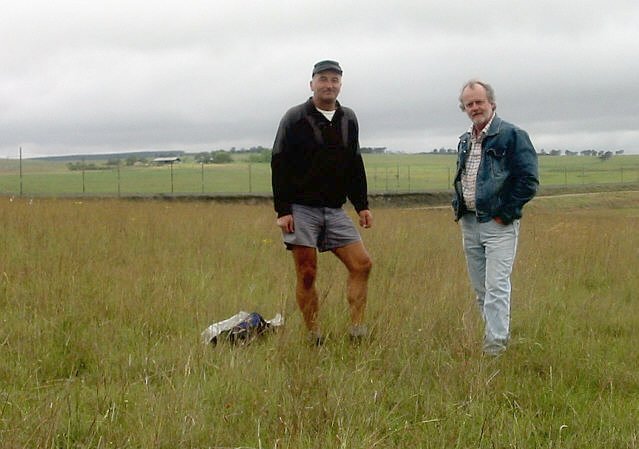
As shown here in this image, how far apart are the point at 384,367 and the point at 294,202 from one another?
1.37m

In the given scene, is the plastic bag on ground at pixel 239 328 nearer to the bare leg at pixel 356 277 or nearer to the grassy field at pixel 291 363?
the grassy field at pixel 291 363

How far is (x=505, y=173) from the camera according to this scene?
4738 mm

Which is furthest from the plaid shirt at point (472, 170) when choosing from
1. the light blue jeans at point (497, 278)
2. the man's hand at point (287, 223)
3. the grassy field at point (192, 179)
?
the grassy field at point (192, 179)

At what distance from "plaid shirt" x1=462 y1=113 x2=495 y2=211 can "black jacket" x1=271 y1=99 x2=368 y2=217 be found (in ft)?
2.74

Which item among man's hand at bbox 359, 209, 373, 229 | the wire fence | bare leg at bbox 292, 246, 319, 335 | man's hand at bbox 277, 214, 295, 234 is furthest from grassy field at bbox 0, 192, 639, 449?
the wire fence

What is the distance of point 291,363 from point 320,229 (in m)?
1.29

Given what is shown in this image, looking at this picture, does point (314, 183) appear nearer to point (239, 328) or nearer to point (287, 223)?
point (287, 223)

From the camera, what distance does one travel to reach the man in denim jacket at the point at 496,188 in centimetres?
470

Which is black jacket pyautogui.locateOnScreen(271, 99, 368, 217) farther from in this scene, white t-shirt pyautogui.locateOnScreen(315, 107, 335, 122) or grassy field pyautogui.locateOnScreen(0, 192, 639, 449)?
grassy field pyautogui.locateOnScreen(0, 192, 639, 449)

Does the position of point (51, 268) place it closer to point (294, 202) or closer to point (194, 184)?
point (294, 202)

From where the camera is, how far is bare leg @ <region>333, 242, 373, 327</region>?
4.94 metres

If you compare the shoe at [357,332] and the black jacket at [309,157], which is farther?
the black jacket at [309,157]

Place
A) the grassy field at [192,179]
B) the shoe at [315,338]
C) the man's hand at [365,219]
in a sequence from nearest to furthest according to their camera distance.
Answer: the shoe at [315,338] → the man's hand at [365,219] → the grassy field at [192,179]

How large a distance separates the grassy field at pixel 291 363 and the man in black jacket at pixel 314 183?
229mm
